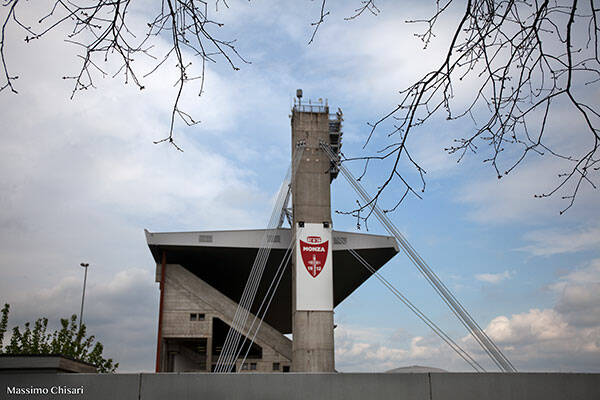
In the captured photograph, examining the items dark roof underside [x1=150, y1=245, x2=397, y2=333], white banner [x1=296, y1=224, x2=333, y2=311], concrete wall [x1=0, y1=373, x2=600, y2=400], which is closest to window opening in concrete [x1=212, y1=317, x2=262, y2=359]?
dark roof underside [x1=150, y1=245, x2=397, y2=333]

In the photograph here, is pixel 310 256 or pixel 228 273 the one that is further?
pixel 228 273

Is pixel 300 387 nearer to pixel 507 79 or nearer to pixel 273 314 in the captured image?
pixel 507 79

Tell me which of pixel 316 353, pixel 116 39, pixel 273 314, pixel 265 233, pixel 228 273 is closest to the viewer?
pixel 116 39

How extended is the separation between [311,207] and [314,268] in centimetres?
363

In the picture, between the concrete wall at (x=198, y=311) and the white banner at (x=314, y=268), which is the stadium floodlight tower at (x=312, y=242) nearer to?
the white banner at (x=314, y=268)

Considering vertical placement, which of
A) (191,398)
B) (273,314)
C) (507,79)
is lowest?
(191,398)

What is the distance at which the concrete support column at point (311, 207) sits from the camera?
100ft

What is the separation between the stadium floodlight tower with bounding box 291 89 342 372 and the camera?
30609 millimetres

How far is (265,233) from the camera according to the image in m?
34.9

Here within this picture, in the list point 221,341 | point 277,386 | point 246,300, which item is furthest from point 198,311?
point 277,386

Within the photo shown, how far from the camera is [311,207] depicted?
1303 inches

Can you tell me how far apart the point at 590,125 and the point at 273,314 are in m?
50.2

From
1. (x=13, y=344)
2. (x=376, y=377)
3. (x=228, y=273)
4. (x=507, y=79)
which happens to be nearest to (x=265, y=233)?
(x=228, y=273)

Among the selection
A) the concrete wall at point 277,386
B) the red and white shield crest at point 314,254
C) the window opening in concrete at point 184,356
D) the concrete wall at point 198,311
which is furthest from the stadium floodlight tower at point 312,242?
the concrete wall at point 277,386
